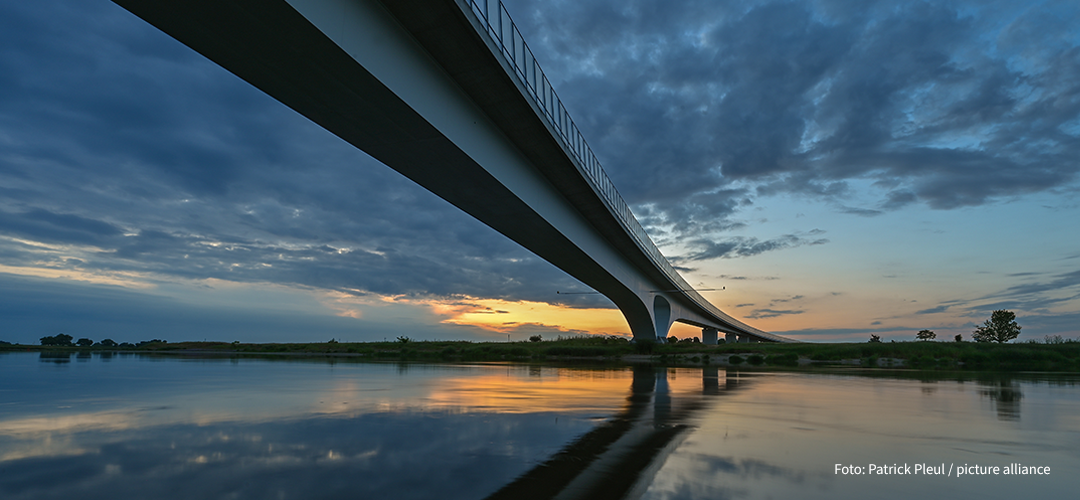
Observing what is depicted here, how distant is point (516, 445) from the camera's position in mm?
7020

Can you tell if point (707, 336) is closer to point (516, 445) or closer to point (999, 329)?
point (999, 329)

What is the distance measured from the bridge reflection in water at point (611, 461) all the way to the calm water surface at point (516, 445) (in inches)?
1.4

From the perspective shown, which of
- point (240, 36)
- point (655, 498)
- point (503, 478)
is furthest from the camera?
point (240, 36)

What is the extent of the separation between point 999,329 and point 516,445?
10130cm

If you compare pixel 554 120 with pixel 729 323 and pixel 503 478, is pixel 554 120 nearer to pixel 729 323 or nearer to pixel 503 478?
pixel 503 478

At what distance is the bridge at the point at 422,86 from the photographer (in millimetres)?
9023

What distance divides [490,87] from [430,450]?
1099cm

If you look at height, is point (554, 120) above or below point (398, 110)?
above

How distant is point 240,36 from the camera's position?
911 cm

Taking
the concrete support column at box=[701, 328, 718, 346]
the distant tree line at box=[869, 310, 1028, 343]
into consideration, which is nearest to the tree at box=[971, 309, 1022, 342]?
the distant tree line at box=[869, 310, 1028, 343]

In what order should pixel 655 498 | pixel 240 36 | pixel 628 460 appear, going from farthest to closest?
pixel 240 36 < pixel 628 460 < pixel 655 498

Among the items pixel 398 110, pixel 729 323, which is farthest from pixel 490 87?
pixel 729 323

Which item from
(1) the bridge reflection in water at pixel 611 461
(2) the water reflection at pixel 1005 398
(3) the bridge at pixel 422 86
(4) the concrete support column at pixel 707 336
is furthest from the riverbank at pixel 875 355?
(4) the concrete support column at pixel 707 336

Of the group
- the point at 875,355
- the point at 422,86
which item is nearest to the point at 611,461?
the point at 422,86
